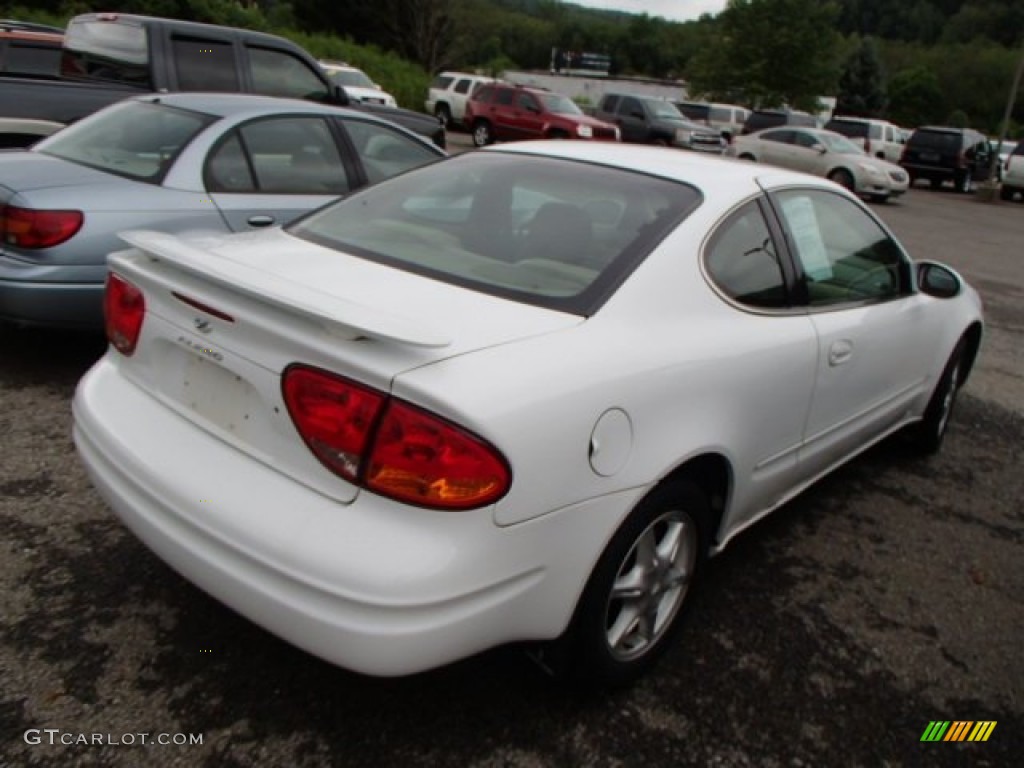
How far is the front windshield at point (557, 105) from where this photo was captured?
71.7ft

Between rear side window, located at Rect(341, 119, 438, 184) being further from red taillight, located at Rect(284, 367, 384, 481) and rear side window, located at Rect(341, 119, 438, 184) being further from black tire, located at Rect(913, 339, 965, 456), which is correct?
red taillight, located at Rect(284, 367, 384, 481)

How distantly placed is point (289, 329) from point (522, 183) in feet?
4.09

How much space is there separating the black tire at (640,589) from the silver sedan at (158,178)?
2697mm

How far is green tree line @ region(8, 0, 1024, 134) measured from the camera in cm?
3362

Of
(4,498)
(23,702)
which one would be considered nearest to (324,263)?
(23,702)

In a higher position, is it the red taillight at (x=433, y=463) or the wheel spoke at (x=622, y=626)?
the red taillight at (x=433, y=463)

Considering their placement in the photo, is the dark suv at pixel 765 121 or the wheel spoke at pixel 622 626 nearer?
the wheel spoke at pixel 622 626

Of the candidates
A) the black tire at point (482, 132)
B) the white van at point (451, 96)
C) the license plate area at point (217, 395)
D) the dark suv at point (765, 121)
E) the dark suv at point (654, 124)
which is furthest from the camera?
the white van at point (451, 96)

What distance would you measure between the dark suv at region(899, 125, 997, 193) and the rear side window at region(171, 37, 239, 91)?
23.9 metres

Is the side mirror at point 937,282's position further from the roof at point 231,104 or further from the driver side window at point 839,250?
the roof at point 231,104

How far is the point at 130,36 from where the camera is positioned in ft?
23.4

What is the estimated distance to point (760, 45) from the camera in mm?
43750

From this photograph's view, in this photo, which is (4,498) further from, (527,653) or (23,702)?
(527,653)

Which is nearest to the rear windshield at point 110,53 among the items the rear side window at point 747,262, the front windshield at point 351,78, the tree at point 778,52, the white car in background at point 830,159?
the rear side window at point 747,262
